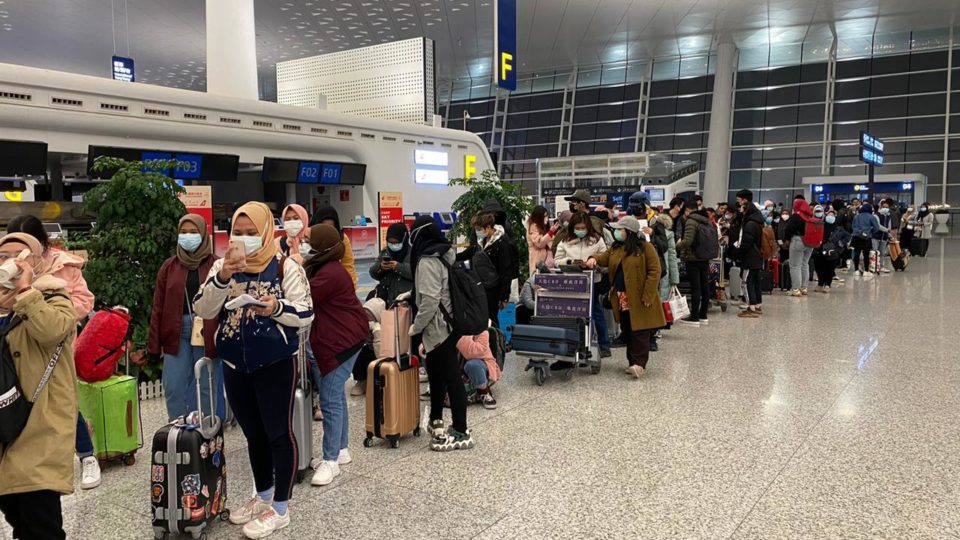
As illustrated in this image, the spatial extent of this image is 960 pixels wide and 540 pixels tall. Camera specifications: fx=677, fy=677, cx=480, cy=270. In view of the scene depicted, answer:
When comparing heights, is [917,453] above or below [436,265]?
below

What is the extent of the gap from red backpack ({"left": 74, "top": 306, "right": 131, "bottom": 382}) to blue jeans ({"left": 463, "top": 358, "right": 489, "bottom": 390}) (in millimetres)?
2330

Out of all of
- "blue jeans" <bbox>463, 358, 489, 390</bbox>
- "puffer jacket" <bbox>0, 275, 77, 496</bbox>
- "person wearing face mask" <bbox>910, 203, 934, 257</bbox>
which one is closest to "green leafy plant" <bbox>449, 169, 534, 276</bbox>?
"blue jeans" <bbox>463, 358, 489, 390</bbox>

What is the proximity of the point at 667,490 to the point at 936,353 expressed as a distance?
4959 millimetres

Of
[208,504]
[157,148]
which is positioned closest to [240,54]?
[157,148]

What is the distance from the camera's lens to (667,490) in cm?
354

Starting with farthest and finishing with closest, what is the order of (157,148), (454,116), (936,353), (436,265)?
(454,116)
(157,148)
(936,353)
(436,265)

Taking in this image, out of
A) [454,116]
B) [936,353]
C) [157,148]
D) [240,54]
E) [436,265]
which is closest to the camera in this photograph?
[436,265]

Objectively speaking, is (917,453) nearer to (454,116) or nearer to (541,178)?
(541,178)

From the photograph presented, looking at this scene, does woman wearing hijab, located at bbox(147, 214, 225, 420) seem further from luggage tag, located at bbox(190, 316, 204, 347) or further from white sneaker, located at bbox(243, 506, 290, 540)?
white sneaker, located at bbox(243, 506, 290, 540)

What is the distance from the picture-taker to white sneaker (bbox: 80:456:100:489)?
12.1 feet

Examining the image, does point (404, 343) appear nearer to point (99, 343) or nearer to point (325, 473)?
point (325, 473)

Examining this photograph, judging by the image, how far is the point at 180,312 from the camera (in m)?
4.02

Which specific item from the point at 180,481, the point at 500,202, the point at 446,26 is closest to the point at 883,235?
the point at 500,202

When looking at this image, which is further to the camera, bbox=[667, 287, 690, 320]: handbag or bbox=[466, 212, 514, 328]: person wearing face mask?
bbox=[667, 287, 690, 320]: handbag
